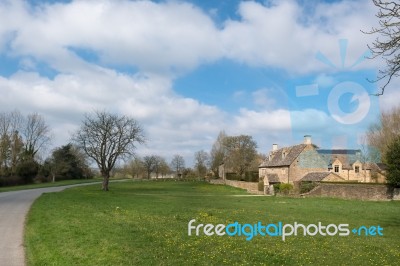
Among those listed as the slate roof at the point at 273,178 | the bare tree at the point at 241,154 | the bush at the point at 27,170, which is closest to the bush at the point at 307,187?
the slate roof at the point at 273,178

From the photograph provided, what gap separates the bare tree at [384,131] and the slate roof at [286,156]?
10043mm

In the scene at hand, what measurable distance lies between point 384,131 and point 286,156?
48.9ft

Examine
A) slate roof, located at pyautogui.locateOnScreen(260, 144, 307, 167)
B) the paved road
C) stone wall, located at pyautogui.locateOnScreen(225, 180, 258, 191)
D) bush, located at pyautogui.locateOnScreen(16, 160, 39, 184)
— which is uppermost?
slate roof, located at pyautogui.locateOnScreen(260, 144, 307, 167)

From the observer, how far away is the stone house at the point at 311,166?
190 feet

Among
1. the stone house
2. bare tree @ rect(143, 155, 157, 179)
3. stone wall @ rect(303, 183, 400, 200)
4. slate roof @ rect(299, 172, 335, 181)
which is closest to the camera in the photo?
stone wall @ rect(303, 183, 400, 200)

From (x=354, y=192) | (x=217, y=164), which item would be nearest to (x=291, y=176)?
(x=354, y=192)

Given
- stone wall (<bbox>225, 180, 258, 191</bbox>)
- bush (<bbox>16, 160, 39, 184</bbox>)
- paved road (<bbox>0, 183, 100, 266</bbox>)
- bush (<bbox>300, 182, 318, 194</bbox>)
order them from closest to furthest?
paved road (<bbox>0, 183, 100, 266</bbox>)
bush (<bbox>300, 182, 318, 194</bbox>)
stone wall (<bbox>225, 180, 258, 191</bbox>)
bush (<bbox>16, 160, 39, 184</bbox>)

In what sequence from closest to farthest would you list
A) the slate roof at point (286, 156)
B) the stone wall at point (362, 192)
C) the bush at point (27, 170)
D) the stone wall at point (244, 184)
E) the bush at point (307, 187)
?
the stone wall at point (362, 192), the bush at point (307, 187), the slate roof at point (286, 156), the stone wall at point (244, 184), the bush at point (27, 170)

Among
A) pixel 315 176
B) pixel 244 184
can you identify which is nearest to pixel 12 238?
pixel 315 176

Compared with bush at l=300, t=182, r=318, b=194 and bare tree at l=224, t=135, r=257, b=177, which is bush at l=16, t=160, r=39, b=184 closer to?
bare tree at l=224, t=135, r=257, b=177

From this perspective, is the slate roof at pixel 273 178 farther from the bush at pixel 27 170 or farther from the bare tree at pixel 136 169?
the bare tree at pixel 136 169

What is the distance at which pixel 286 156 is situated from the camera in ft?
209

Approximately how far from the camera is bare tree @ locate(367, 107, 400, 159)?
185 feet

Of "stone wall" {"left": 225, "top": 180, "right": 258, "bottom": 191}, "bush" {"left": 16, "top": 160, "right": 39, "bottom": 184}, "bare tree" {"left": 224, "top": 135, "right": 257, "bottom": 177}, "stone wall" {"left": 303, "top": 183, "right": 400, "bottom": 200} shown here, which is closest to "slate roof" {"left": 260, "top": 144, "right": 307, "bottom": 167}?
"stone wall" {"left": 225, "top": 180, "right": 258, "bottom": 191}
